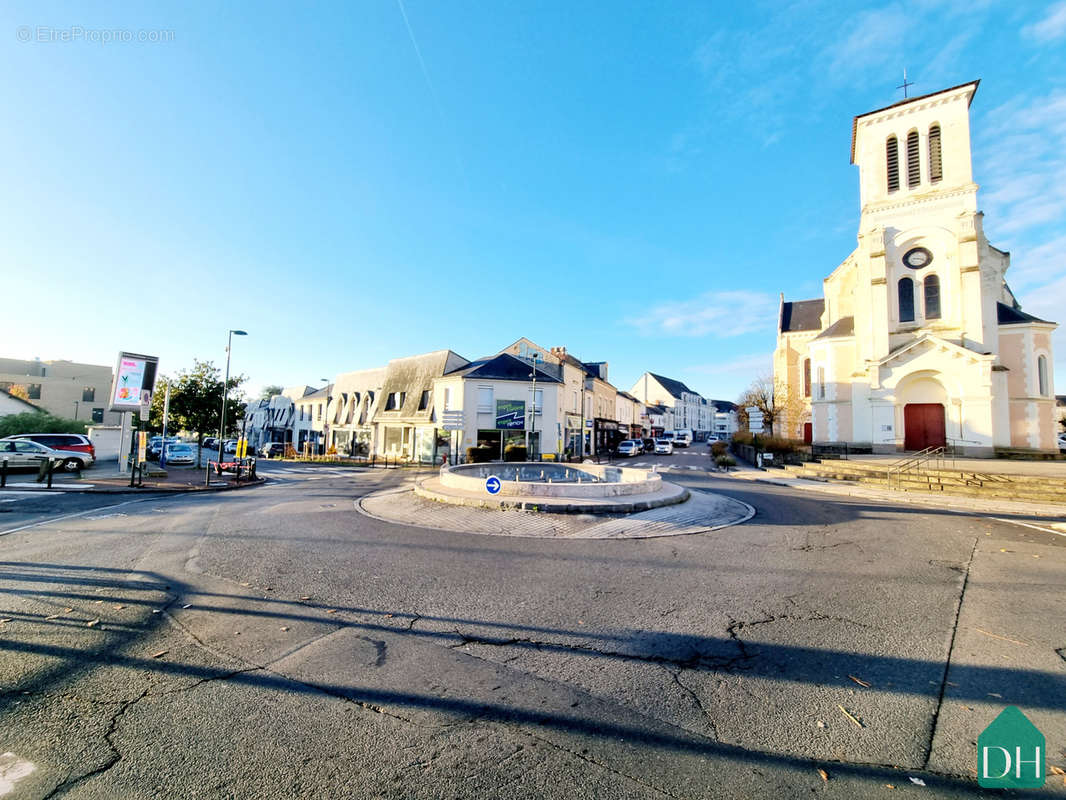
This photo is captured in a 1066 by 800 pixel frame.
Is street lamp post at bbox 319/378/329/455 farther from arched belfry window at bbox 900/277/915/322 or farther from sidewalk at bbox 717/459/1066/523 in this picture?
arched belfry window at bbox 900/277/915/322

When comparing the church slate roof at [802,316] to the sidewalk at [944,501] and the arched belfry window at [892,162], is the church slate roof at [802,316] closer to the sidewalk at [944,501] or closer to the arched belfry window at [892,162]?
the arched belfry window at [892,162]

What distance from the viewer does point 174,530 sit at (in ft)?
30.9

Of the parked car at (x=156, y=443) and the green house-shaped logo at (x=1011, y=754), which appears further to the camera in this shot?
the parked car at (x=156, y=443)

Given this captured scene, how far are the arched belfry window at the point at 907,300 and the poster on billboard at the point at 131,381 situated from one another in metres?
45.1

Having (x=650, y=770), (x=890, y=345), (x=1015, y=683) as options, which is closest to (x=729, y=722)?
(x=650, y=770)

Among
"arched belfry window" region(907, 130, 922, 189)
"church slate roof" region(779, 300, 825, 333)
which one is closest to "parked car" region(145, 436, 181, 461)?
"arched belfry window" region(907, 130, 922, 189)

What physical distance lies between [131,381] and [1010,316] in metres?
52.7

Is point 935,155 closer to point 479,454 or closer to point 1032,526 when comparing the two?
point 1032,526

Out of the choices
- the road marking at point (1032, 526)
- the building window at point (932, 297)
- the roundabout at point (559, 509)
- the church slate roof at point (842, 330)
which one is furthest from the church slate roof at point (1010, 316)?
the roundabout at point (559, 509)

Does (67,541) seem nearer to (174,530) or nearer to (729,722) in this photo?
(174,530)

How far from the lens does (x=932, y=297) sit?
28.7 m

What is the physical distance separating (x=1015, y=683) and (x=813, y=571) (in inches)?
125

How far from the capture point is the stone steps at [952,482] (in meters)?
15.3

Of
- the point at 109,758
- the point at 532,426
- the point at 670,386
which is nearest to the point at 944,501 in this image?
the point at 109,758
